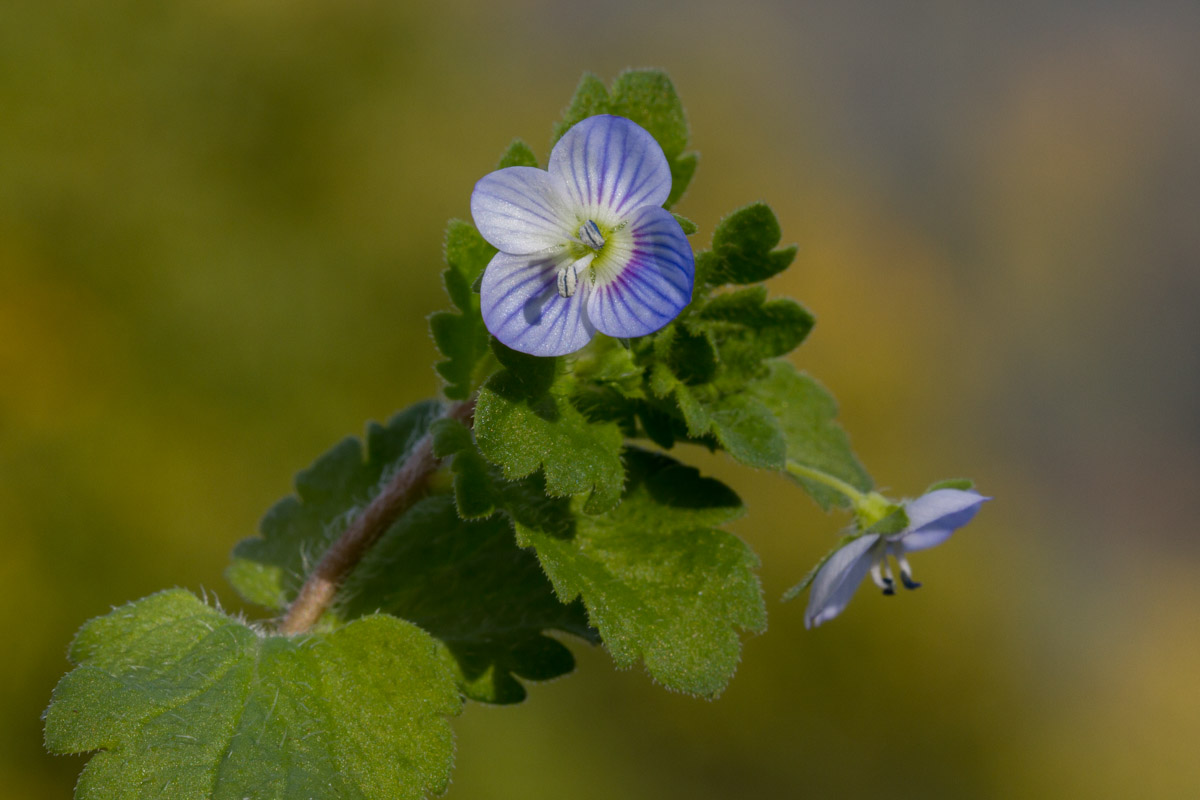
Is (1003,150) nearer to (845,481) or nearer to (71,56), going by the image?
(71,56)

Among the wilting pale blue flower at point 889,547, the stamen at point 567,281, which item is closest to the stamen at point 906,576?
the wilting pale blue flower at point 889,547

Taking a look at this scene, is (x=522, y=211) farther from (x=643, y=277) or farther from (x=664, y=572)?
(x=664, y=572)

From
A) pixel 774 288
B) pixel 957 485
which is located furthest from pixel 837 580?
pixel 774 288

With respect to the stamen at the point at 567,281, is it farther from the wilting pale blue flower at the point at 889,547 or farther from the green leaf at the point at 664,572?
the wilting pale blue flower at the point at 889,547

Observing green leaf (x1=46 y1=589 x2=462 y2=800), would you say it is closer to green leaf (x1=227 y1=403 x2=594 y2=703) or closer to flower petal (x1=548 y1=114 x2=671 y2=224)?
green leaf (x1=227 y1=403 x2=594 y2=703)

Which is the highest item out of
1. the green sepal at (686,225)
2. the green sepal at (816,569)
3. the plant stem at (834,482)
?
the green sepal at (686,225)

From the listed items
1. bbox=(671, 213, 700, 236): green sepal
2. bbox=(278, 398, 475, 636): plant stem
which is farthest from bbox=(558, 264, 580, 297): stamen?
bbox=(278, 398, 475, 636): plant stem

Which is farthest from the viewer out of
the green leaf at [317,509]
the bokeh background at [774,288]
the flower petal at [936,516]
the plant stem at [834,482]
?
the bokeh background at [774,288]
